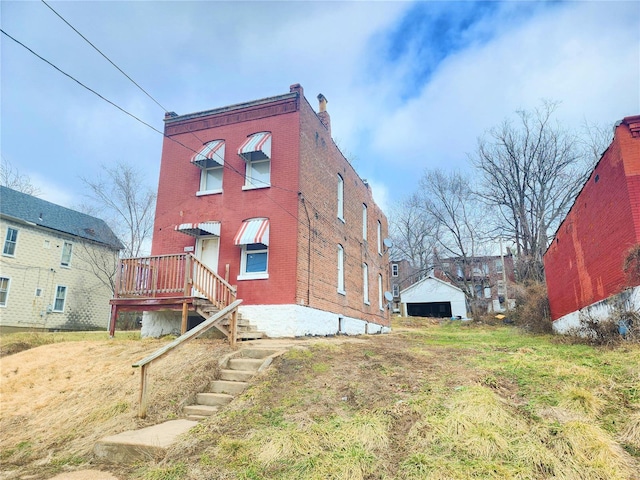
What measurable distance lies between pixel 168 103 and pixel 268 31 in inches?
110

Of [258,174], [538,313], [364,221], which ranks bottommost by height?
[538,313]

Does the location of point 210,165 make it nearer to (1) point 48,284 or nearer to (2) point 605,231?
(2) point 605,231

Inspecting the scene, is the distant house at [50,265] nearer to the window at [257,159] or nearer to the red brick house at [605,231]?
the window at [257,159]

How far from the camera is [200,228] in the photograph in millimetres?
12445

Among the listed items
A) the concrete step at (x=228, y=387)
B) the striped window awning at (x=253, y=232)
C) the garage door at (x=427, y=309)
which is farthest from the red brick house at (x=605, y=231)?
the garage door at (x=427, y=309)

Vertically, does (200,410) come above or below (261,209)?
below

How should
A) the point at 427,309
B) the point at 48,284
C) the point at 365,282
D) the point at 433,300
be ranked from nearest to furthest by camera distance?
the point at 365,282
the point at 48,284
the point at 433,300
the point at 427,309

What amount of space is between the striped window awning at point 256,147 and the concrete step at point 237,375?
771 cm

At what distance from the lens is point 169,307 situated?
36.4 feet

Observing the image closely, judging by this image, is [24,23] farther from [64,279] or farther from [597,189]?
[64,279]

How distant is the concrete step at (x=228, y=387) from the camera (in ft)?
21.1

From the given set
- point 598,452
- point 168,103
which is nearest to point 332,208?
point 168,103

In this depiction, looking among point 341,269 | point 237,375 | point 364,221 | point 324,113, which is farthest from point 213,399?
point 364,221

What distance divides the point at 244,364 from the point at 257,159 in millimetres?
7945
